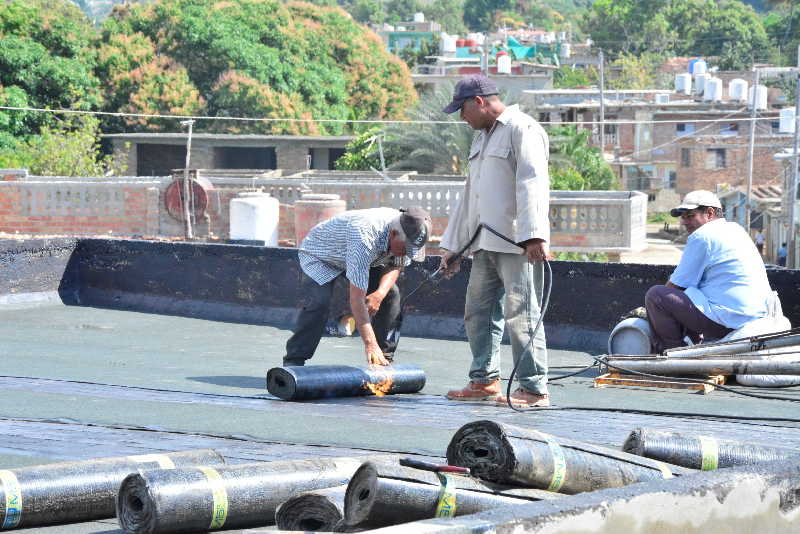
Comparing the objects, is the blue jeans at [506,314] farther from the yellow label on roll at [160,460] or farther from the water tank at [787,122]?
the water tank at [787,122]

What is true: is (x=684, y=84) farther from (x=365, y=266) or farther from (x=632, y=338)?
(x=365, y=266)

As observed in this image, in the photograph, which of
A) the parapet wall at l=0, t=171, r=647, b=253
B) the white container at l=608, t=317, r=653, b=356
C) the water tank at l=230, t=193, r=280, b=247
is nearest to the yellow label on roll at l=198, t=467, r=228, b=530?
the white container at l=608, t=317, r=653, b=356

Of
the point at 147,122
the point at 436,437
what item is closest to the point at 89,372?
the point at 436,437

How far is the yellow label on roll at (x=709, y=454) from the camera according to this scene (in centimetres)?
453

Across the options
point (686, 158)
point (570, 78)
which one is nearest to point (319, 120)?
point (686, 158)

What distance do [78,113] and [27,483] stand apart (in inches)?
1633

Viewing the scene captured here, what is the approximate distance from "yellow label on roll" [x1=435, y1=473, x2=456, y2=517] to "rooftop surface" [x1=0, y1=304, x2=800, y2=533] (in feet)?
3.86

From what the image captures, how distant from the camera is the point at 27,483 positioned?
4.13m

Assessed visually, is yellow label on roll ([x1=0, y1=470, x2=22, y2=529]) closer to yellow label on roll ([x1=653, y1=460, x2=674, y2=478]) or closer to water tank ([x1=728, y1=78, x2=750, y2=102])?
yellow label on roll ([x1=653, y1=460, x2=674, y2=478])

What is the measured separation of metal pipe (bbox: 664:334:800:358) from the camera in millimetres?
7457


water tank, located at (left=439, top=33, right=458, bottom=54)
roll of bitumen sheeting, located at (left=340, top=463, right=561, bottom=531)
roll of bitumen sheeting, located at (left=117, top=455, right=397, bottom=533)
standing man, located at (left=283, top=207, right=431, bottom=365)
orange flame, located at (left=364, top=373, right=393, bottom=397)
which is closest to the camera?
roll of bitumen sheeting, located at (left=340, top=463, right=561, bottom=531)

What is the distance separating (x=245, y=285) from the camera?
11.4m

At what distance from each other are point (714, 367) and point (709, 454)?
2907 mm

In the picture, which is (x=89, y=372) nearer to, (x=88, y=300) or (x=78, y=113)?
(x=88, y=300)
